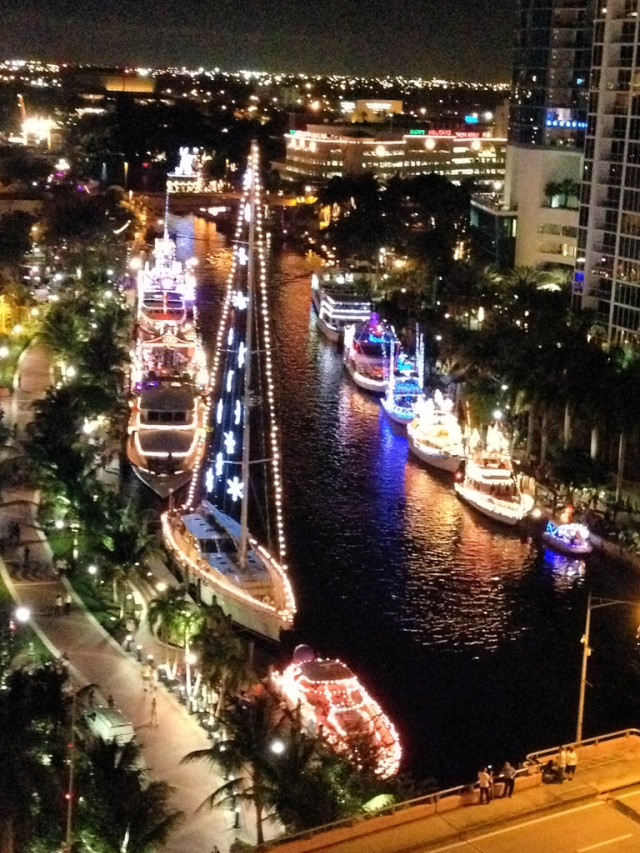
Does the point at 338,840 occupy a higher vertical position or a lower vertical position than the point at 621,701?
higher

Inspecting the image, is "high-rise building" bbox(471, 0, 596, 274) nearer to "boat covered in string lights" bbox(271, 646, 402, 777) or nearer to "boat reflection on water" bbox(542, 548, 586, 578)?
"boat reflection on water" bbox(542, 548, 586, 578)

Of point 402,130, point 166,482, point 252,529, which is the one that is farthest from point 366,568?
point 402,130

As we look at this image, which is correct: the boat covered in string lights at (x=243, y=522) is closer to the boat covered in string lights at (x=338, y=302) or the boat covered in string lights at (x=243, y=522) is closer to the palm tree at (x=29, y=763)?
the palm tree at (x=29, y=763)

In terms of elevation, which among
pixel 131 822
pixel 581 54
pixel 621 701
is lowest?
pixel 621 701

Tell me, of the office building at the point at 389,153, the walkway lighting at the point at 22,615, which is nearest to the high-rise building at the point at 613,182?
the walkway lighting at the point at 22,615

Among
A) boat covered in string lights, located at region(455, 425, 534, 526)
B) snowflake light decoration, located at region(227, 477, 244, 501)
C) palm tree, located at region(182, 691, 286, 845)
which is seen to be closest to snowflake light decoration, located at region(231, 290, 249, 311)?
boat covered in string lights, located at region(455, 425, 534, 526)

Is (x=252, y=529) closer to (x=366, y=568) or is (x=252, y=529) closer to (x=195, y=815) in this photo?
(x=366, y=568)
